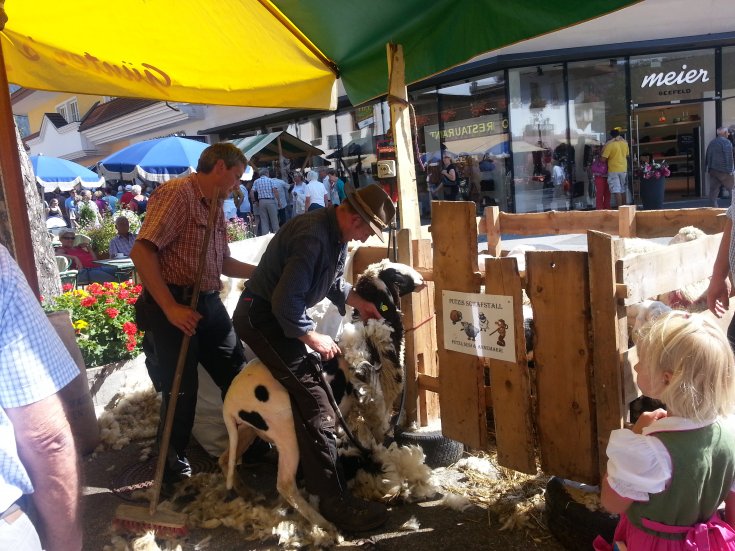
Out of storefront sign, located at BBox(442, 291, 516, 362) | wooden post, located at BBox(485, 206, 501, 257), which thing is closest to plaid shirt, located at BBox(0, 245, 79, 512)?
storefront sign, located at BBox(442, 291, 516, 362)

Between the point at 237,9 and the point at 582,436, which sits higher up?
the point at 237,9

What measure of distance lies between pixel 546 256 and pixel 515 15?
1395 millimetres

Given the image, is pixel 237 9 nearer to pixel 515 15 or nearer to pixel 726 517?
pixel 515 15

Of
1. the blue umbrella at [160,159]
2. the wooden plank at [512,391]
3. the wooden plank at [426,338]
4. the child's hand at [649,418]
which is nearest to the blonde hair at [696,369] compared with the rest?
the child's hand at [649,418]

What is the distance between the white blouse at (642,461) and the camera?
6.02 feet

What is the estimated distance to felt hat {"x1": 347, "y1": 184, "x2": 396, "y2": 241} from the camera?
10.0ft

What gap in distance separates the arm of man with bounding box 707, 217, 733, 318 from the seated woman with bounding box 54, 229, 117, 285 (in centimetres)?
847

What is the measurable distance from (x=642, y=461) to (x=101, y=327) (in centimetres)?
476

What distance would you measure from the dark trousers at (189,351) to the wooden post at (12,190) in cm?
67

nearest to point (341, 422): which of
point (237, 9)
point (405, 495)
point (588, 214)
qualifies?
point (405, 495)

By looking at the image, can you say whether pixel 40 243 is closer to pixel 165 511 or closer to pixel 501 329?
pixel 165 511

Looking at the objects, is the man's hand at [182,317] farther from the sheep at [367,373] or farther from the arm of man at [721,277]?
the arm of man at [721,277]

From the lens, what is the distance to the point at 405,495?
3438 mm

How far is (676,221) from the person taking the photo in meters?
5.07
